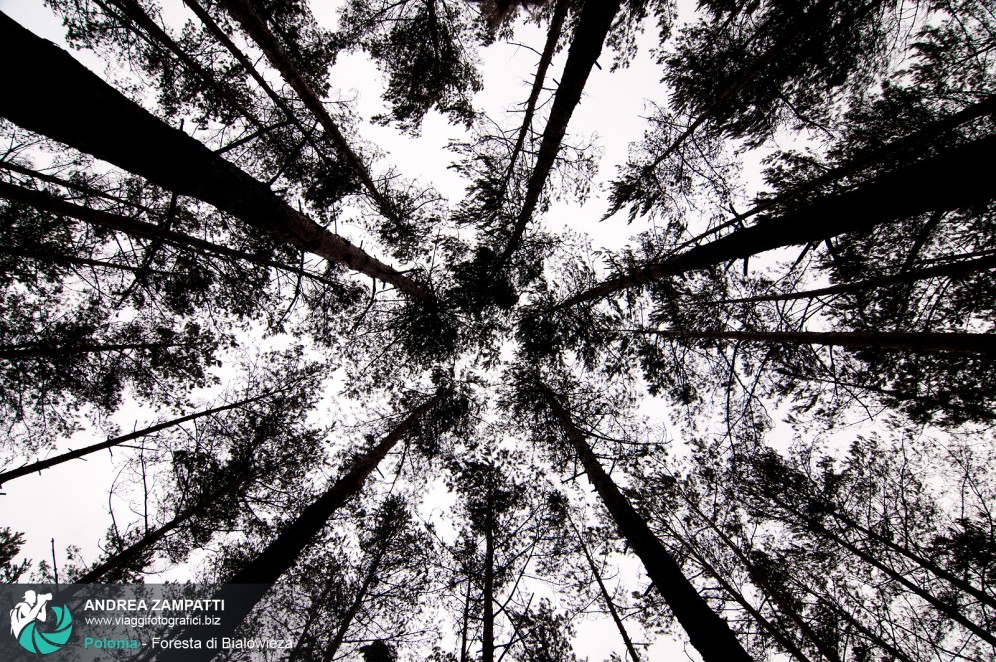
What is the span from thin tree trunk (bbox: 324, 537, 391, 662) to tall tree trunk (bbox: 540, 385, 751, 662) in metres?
5.29

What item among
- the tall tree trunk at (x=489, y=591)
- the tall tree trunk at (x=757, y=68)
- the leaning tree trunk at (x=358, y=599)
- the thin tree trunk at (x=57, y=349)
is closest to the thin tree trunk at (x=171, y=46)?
the thin tree trunk at (x=57, y=349)

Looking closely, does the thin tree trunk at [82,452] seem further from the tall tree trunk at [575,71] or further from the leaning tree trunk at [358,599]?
the tall tree trunk at [575,71]

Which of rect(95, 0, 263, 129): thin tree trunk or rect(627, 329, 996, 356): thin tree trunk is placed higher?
rect(95, 0, 263, 129): thin tree trunk

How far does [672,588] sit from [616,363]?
471 centimetres

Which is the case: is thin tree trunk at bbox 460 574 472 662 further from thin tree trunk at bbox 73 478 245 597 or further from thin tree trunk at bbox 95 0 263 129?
thin tree trunk at bbox 95 0 263 129

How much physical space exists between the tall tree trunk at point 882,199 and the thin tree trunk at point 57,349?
9.75 metres

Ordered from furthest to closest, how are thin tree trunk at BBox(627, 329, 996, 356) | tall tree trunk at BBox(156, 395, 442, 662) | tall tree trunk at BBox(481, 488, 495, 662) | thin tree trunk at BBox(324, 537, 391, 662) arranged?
thin tree trunk at BBox(324, 537, 391, 662) → tall tree trunk at BBox(481, 488, 495, 662) → tall tree trunk at BBox(156, 395, 442, 662) → thin tree trunk at BBox(627, 329, 996, 356)

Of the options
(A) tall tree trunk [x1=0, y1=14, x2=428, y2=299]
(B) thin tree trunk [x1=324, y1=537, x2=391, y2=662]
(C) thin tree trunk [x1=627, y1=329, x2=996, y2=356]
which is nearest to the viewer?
(A) tall tree trunk [x1=0, y1=14, x2=428, y2=299]

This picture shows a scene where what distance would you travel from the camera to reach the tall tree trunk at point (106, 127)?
1527mm

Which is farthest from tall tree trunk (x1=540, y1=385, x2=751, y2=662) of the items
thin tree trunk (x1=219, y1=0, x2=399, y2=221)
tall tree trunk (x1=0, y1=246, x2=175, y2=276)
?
tall tree trunk (x1=0, y1=246, x2=175, y2=276)

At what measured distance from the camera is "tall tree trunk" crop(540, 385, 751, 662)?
306 cm

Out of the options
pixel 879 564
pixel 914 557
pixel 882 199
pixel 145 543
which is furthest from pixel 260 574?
pixel 914 557

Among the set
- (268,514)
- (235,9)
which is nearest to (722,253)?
(235,9)

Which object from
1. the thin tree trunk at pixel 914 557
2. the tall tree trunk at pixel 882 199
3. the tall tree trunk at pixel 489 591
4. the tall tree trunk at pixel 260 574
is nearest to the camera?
the tall tree trunk at pixel 882 199
